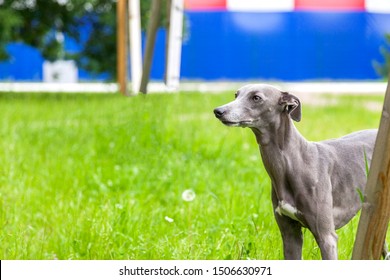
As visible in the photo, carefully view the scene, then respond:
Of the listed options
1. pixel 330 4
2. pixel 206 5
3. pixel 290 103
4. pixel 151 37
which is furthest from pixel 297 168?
pixel 206 5

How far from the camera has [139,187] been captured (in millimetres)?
4883

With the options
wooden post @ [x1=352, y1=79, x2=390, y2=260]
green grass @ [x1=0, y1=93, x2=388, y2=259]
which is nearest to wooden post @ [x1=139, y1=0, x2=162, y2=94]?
green grass @ [x1=0, y1=93, x2=388, y2=259]

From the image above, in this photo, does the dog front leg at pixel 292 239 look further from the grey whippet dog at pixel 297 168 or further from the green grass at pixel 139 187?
the green grass at pixel 139 187

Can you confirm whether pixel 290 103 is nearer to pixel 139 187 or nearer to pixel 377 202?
pixel 377 202

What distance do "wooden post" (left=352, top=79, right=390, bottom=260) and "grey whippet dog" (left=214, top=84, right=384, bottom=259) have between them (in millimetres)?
148

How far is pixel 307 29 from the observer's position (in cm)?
1395

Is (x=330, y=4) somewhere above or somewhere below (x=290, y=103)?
below

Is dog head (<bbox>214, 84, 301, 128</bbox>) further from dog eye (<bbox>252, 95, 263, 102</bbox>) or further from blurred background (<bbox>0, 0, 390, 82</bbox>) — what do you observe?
blurred background (<bbox>0, 0, 390, 82</bbox>)

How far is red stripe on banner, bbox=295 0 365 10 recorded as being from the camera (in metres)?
14.4

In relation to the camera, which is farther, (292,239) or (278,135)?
(292,239)

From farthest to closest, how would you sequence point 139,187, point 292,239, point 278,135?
point 139,187 < point 292,239 < point 278,135

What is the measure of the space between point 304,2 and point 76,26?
4.53 metres

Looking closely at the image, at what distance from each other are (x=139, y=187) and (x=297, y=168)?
109 inches
